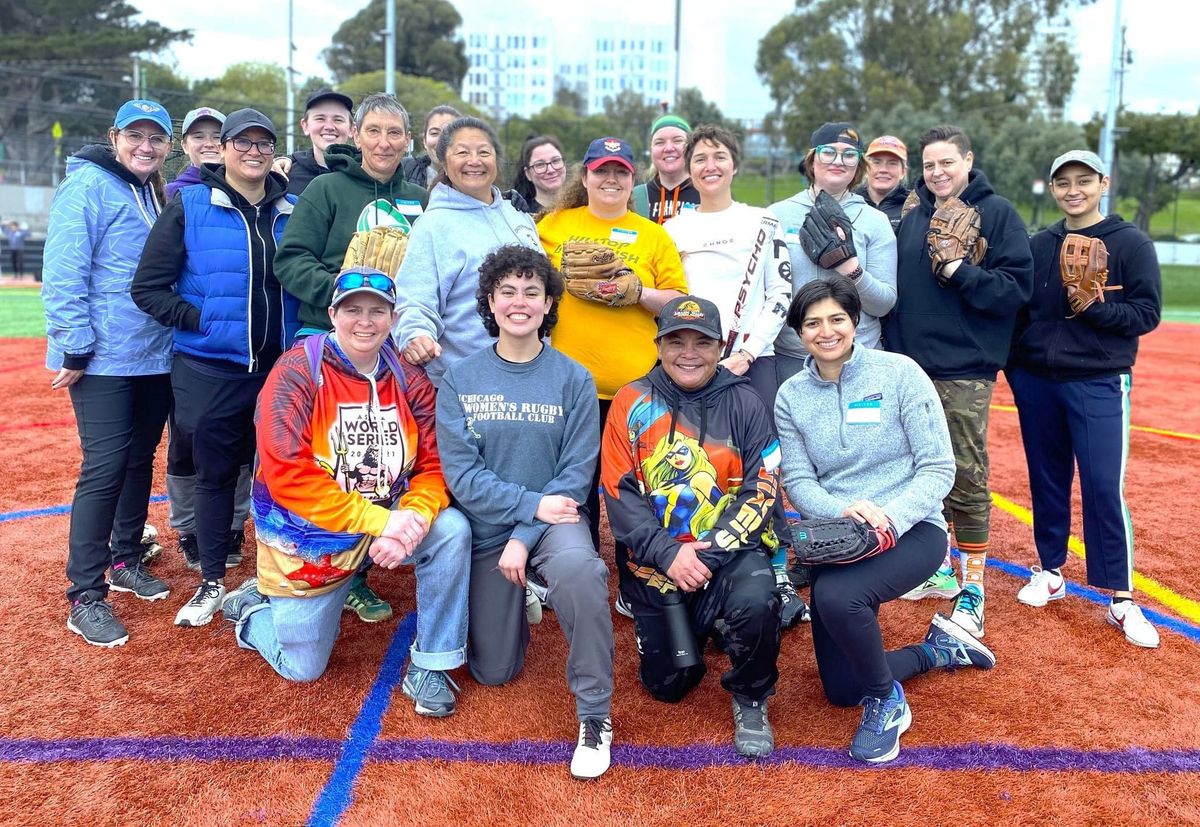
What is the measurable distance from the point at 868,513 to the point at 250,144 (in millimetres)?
3098

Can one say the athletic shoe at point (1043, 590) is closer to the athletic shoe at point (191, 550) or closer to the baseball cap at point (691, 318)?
the baseball cap at point (691, 318)

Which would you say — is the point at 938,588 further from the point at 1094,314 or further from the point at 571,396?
the point at 571,396

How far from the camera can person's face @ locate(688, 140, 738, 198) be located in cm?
396

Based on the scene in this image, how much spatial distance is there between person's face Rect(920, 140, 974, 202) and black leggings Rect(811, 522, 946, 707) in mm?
1816

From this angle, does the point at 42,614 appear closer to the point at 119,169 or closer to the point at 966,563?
the point at 119,169

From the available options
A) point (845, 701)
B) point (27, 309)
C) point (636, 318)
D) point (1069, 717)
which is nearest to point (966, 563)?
point (1069, 717)

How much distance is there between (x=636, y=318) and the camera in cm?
387

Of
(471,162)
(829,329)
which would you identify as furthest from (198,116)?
(829,329)

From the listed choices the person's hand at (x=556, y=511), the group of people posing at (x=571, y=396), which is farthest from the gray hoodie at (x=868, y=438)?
the person's hand at (x=556, y=511)

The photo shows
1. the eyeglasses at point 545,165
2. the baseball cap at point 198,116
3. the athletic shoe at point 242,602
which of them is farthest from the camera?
the eyeglasses at point 545,165

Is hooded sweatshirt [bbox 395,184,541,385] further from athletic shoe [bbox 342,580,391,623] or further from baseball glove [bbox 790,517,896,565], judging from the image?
baseball glove [bbox 790,517,896,565]

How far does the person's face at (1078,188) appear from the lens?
396 centimetres

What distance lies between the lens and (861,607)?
304 cm

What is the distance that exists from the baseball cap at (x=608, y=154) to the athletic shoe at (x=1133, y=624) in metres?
3.13
